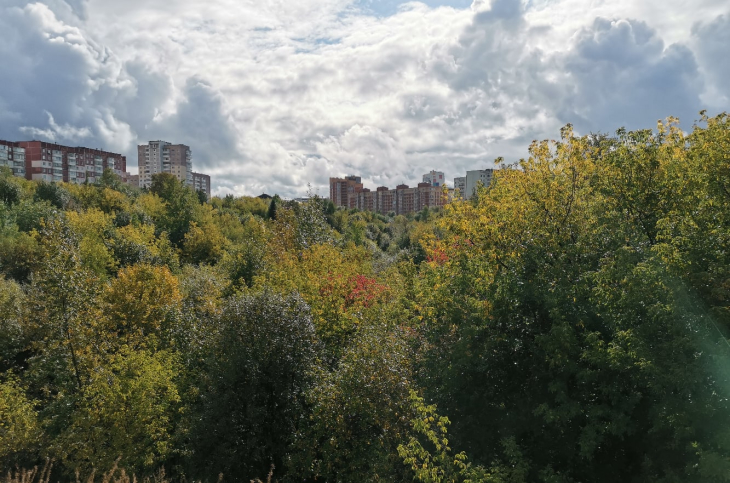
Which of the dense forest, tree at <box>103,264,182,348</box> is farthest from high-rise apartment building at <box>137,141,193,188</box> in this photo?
the dense forest

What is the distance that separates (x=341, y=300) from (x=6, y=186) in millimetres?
55169

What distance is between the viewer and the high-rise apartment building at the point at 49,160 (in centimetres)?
9338

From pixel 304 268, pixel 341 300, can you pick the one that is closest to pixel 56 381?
pixel 341 300

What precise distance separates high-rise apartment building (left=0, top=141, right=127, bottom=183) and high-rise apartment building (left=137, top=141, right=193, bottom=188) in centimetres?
2399

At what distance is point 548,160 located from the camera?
15.6 m

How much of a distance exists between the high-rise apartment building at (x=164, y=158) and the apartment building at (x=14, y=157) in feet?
113

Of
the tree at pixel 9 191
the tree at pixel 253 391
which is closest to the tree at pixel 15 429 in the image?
the tree at pixel 253 391

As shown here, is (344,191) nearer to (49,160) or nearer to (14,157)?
(49,160)

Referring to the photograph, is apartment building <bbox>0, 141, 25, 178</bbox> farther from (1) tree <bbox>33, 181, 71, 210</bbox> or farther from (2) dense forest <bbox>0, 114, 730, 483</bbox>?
(2) dense forest <bbox>0, 114, 730, 483</bbox>

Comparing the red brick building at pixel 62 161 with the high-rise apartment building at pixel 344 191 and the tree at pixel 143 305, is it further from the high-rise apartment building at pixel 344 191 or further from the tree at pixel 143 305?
the tree at pixel 143 305

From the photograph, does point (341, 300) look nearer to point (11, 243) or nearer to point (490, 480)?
point (490, 480)

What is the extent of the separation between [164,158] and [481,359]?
132063 mm

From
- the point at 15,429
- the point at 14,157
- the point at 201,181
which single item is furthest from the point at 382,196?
the point at 15,429

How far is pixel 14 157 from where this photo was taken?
93.6 m
